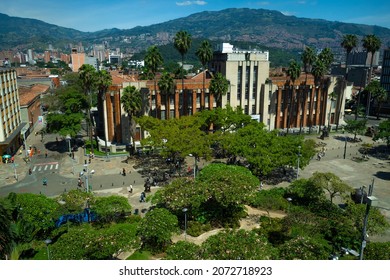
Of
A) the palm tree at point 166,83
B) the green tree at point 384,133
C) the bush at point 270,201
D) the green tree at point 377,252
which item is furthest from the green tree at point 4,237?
the green tree at point 384,133

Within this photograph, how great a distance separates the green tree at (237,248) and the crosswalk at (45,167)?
130 ft

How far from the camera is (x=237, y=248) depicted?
16.5 meters

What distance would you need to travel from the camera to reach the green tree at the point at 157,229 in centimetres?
2566

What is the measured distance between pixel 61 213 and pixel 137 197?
1244 cm

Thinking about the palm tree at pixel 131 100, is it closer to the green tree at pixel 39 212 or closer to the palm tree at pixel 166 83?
the palm tree at pixel 166 83

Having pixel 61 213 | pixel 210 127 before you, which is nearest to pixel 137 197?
pixel 61 213

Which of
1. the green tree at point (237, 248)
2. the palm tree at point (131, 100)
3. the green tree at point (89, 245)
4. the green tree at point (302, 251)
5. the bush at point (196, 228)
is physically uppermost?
the palm tree at point (131, 100)

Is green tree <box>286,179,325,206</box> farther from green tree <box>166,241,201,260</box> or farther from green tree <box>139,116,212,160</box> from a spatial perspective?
green tree <box>166,241,201,260</box>

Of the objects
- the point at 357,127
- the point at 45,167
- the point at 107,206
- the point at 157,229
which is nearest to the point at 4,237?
the point at 157,229

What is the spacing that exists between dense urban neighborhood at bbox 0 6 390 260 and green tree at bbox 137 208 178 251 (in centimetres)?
11

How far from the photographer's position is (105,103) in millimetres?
59375

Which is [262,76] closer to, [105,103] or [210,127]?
[210,127]

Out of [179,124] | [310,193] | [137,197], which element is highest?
[179,124]

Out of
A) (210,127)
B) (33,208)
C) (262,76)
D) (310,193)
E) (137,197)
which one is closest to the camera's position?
(33,208)
